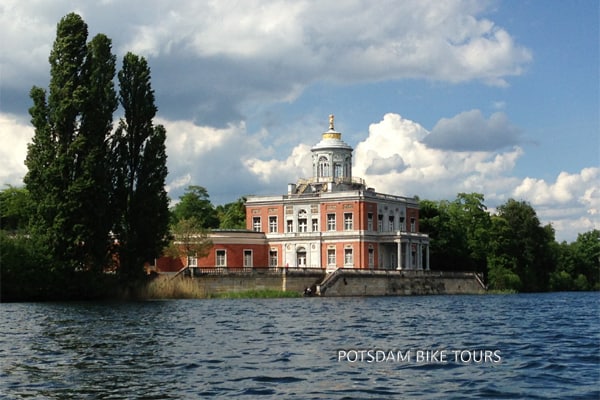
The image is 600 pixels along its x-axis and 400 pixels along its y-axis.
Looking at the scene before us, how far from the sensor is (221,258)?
72.7m

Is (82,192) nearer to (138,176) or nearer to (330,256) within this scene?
(138,176)

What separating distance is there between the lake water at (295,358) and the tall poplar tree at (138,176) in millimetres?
15781

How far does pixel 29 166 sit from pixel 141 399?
32200 millimetres

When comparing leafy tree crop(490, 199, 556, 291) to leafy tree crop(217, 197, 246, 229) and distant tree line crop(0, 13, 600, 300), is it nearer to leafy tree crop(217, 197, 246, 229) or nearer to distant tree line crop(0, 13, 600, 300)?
leafy tree crop(217, 197, 246, 229)

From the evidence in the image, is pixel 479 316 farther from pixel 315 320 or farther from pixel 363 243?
pixel 363 243

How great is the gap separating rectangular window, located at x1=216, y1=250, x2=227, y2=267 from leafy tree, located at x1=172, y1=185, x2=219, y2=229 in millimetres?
23557

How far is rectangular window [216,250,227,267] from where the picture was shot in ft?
238

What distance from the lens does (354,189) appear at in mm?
79625

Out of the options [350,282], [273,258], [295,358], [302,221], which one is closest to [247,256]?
[273,258]

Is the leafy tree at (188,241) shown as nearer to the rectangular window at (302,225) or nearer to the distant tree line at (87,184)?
the rectangular window at (302,225)

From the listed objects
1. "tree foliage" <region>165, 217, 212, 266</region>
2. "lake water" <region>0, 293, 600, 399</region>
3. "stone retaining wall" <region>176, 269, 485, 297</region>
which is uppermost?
"tree foliage" <region>165, 217, 212, 266</region>

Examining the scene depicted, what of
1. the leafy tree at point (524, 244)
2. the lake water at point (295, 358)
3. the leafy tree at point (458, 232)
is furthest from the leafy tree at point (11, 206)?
the lake water at point (295, 358)

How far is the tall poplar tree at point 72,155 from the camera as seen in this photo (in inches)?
1756

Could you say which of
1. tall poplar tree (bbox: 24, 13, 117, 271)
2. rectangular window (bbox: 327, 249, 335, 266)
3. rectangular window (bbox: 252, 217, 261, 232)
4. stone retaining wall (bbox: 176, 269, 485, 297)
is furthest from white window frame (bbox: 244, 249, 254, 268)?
tall poplar tree (bbox: 24, 13, 117, 271)
